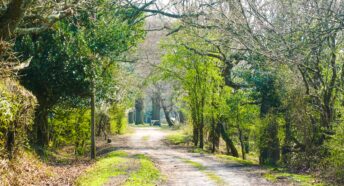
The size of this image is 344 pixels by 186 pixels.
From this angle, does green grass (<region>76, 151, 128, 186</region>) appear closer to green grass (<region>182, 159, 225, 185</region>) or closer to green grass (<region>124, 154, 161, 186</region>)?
green grass (<region>124, 154, 161, 186</region>)

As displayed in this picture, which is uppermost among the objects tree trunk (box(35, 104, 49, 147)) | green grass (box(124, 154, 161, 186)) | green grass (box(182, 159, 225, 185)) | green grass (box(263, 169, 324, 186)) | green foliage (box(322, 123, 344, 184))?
tree trunk (box(35, 104, 49, 147))

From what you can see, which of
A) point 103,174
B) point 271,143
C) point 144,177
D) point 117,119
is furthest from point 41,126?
point 117,119

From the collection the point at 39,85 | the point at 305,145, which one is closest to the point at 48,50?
the point at 39,85

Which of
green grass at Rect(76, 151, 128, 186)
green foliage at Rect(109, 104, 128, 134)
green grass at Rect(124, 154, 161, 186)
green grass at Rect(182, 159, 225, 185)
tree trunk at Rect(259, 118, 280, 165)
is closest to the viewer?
green grass at Rect(124, 154, 161, 186)

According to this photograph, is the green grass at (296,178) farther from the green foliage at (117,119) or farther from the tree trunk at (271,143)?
the green foliage at (117,119)

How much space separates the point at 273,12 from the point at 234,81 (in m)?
14.9

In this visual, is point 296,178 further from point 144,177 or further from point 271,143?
point 271,143

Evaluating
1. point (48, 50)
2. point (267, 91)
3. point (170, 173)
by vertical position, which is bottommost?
point (170, 173)

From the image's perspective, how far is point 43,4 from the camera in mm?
16484

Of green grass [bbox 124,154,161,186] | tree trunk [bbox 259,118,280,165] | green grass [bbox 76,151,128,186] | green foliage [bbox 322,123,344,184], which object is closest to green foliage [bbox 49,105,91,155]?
green grass [bbox 76,151,128,186]

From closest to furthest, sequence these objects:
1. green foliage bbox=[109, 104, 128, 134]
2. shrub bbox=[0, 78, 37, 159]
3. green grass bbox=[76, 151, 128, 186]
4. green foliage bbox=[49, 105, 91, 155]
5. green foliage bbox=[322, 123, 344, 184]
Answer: shrub bbox=[0, 78, 37, 159]
green foliage bbox=[322, 123, 344, 184]
green grass bbox=[76, 151, 128, 186]
green foliage bbox=[49, 105, 91, 155]
green foliage bbox=[109, 104, 128, 134]

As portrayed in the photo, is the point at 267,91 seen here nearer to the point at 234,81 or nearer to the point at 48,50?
the point at 234,81

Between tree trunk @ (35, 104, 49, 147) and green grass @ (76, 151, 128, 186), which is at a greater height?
tree trunk @ (35, 104, 49, 147)

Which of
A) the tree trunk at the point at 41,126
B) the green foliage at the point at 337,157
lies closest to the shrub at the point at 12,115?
the tree trunk at the point at 41,126
